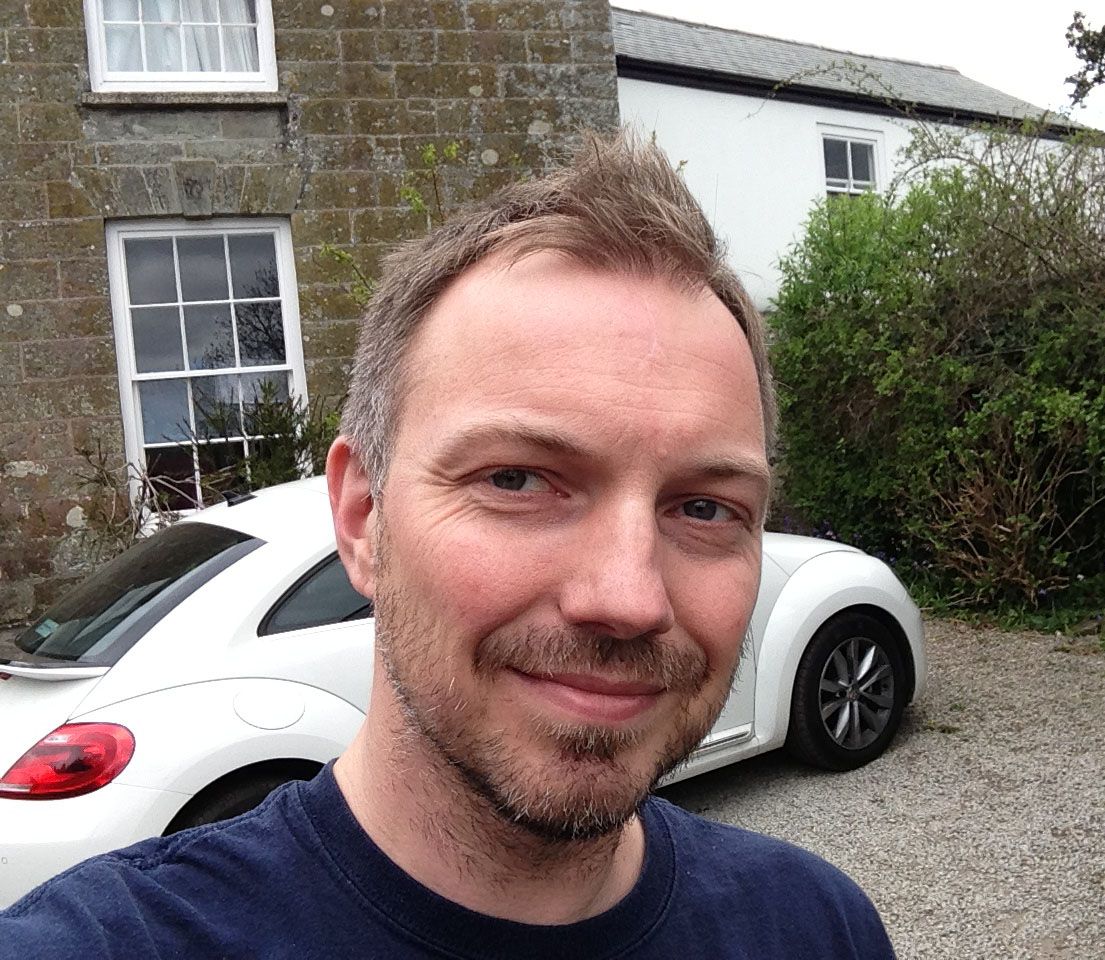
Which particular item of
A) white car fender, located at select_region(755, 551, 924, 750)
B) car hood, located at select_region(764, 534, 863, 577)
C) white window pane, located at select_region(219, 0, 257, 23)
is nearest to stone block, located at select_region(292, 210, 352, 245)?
white window pane, located at select_region(219, 0, 257, 23)

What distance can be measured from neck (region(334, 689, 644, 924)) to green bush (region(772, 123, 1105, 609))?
6927 mm

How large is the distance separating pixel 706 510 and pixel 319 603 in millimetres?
2875

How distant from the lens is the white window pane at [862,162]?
14.0m

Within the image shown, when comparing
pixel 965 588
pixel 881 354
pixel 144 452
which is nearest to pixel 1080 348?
pixel 881 354

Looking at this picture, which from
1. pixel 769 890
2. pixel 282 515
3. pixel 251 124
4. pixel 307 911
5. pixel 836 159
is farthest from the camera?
pixel 836 159

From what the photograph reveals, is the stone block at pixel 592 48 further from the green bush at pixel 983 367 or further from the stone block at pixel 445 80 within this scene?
the green bush at pixel 983 367

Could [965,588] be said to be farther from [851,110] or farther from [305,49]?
[851,110]

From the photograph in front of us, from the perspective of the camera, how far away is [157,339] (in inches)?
353

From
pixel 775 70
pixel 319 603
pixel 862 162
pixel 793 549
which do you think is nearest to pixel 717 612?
pixel 319 603

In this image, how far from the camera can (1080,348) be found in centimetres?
713

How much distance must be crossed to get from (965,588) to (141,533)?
6.51 metres

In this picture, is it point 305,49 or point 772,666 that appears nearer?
point 772,666

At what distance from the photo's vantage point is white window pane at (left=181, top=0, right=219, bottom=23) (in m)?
9.05

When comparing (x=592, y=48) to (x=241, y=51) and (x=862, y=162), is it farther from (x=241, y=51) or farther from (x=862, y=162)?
(x=862, y=162)
